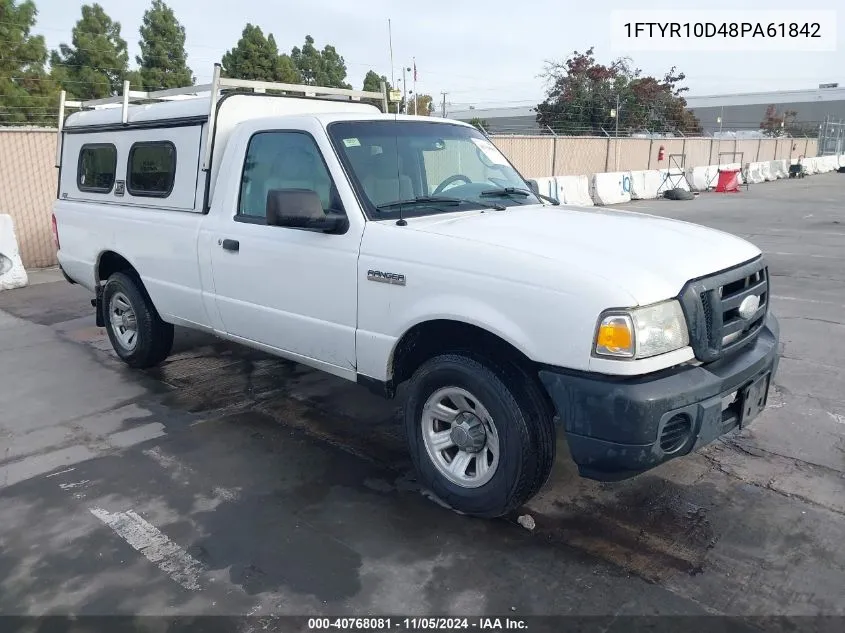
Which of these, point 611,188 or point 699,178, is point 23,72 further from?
point 699,178

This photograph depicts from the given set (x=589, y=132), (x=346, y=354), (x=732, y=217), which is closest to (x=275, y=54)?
(x=589, y=132)

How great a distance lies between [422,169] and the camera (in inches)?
168

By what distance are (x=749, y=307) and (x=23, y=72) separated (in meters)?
21.8

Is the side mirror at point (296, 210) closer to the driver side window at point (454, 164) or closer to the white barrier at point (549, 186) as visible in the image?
the driver side window at point (454, 164)

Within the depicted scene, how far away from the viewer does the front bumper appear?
2.89 m

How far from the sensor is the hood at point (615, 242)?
3.02m

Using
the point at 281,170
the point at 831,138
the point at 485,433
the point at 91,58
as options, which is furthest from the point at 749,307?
the point at 831,138

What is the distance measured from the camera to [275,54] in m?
31.7

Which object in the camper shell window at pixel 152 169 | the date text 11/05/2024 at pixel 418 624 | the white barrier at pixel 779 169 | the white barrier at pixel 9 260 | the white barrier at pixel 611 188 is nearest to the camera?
the date text 11/05/2024 at pixel 418 624

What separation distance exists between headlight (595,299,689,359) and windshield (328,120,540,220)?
4.69ft

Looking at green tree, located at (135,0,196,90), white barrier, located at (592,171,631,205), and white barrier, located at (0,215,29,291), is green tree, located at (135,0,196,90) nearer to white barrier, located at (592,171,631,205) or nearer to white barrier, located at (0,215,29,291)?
white barrier, located at (592,171,631,205)

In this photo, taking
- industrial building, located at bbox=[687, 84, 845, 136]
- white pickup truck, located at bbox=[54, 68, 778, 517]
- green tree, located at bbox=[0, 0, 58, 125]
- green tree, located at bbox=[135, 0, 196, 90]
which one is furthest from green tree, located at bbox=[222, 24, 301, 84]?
industrial building, located at bbox=[687, 84, 845, 136]

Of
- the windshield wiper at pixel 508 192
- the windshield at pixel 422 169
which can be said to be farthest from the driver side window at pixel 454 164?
the windshield wiper at pixel 508 192

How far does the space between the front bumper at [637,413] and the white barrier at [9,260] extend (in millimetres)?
8981
